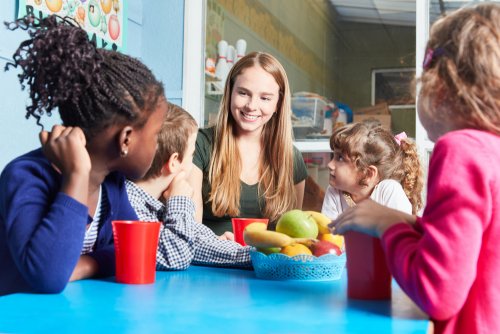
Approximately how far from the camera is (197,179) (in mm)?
2467

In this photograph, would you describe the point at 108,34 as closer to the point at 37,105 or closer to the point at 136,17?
the point at 136,17

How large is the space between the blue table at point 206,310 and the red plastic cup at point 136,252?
27 mm

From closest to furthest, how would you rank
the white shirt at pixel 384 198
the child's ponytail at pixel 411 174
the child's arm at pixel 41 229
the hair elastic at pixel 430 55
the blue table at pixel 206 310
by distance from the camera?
the blue table at pixel 206 310, the hair elastic at pixel 430 55, the child's arm at pixel 41 229, the white shirt at pixel 384 198, the child's ponytail at pixel 411 174

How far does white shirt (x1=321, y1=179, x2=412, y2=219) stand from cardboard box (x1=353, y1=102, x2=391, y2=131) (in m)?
1.08

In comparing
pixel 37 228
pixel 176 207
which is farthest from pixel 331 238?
pixel 37 228

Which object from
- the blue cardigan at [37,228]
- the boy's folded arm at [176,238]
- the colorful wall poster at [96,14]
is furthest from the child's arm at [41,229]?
the colorful wall poster at [96,14]

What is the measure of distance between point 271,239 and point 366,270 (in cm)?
26

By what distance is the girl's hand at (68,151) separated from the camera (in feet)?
4.01

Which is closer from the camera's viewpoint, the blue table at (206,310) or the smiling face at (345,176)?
the blue table at (206,310)

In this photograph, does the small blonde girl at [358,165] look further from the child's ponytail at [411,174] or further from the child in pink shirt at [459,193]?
the child in pink shirt at [459,193]

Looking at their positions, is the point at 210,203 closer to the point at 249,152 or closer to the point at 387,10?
the point at 249,152

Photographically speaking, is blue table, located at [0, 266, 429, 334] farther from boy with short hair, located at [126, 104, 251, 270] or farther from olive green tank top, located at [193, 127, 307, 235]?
olive green tank top, located at [193, 127, 307, 235]

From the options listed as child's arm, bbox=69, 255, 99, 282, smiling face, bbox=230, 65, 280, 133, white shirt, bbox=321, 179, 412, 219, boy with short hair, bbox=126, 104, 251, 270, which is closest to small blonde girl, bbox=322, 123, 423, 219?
white shirt, bbox=321, 179, 412, 219

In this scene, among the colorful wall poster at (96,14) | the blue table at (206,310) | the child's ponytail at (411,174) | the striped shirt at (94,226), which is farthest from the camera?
the colorful wall poster at (96,14)
